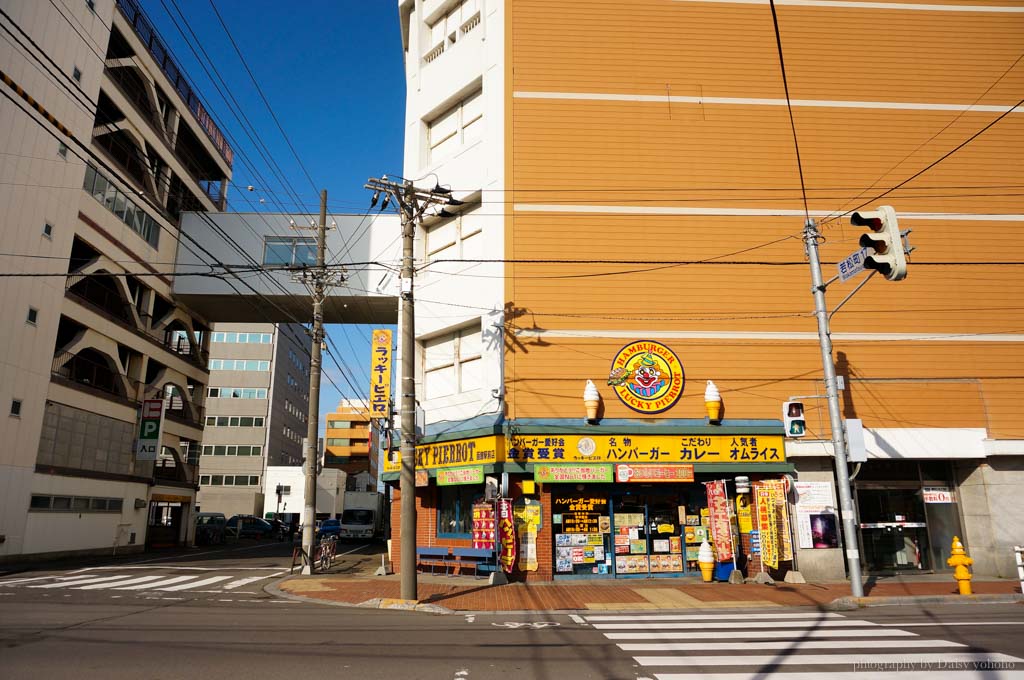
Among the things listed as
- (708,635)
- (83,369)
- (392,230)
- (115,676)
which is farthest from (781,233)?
(83,369)

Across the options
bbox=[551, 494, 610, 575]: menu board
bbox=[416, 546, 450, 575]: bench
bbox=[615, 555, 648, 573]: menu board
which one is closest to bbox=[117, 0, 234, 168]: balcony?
bbox=[416, 546, 450, 575]: bench

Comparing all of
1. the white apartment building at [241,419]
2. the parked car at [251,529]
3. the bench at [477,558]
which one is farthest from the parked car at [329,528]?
the bench at [477,558]

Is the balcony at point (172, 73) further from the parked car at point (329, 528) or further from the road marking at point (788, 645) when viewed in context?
the road marking at point (788, 645)

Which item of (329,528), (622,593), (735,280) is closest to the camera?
(622,593)

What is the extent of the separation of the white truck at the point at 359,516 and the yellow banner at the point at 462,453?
25.6 meters

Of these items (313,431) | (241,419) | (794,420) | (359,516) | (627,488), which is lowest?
(359,516)

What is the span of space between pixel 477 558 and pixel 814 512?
31.7 feet

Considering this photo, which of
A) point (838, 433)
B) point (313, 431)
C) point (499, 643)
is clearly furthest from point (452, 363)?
point (499, 643)

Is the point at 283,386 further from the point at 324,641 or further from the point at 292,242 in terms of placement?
the point at 324,641

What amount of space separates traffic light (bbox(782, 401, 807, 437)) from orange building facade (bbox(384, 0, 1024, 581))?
10.9 feet

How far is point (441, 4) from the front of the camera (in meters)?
24.6

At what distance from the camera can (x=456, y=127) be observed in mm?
23422

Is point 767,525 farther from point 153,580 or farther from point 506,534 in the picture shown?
point 153,580

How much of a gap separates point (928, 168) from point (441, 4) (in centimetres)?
1825
